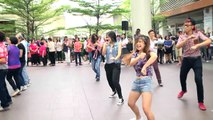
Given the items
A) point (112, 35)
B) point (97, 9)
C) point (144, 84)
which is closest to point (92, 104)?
point (112, 35)

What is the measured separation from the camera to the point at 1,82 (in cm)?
812

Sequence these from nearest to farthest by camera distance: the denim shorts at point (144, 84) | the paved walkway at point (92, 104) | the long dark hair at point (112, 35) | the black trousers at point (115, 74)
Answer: the denim shorts at point (144, 84) < the paved walkway at point (92, 104) < the black trousers at point (115, 74) < the long dark hair at point (112, 35)

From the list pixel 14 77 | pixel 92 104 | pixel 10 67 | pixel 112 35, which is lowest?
pixel 92 104

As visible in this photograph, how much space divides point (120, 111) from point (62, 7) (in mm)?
24295

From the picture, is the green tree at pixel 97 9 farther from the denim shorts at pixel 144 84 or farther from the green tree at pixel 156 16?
the denim shorts at pixel 144 84

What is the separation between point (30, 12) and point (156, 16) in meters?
11.6

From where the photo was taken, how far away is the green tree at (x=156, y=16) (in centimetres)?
3366

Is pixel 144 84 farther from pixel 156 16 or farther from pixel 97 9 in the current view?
pixel 156 16

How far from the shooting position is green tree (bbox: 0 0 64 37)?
29.6m

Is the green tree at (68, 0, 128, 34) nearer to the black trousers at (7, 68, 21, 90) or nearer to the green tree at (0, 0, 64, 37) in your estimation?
the green tree at (0, 0, 64, 37)

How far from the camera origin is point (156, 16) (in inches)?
1329

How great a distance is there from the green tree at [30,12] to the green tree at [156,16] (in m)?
8.87

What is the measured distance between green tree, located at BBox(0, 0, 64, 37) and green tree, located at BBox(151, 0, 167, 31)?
887 centimetres

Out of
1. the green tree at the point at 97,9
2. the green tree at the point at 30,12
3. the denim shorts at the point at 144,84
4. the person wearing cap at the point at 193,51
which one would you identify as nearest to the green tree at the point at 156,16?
the green tree at the point at 97,9
